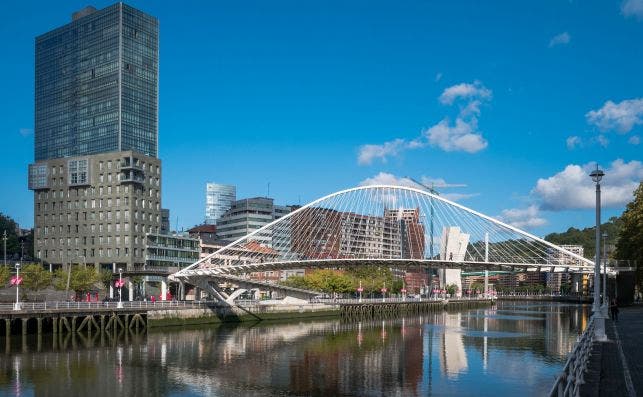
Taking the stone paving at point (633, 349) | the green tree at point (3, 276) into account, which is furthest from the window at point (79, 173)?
the stone paving at point (633, 349)

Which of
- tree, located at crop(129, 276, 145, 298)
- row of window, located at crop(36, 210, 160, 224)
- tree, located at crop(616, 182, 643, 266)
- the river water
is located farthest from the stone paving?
row of window, located at crop(36, 210, 160, 224)

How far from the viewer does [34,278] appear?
8412 cm

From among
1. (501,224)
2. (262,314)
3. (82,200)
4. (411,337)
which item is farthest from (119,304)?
(82,200)

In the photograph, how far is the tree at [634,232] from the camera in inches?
3002

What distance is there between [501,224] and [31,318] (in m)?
57.0

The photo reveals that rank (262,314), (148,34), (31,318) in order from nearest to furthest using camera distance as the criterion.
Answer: (31,318), (262,314), (148,34)

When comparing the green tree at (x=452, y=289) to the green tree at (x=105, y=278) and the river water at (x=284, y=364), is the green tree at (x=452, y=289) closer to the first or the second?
the green tree at (x=105, y=278)

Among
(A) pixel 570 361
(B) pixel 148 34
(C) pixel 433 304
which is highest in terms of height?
(B) pixel 148 34

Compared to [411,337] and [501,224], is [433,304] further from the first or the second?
Answer: [411,337]

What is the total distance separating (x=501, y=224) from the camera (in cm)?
8988

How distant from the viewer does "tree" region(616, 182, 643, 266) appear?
76250 mm

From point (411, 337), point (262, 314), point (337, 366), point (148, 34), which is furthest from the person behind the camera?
point (148, 34)

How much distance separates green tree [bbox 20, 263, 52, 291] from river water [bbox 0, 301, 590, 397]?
87.5 ft

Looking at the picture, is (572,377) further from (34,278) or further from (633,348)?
(34,278)
